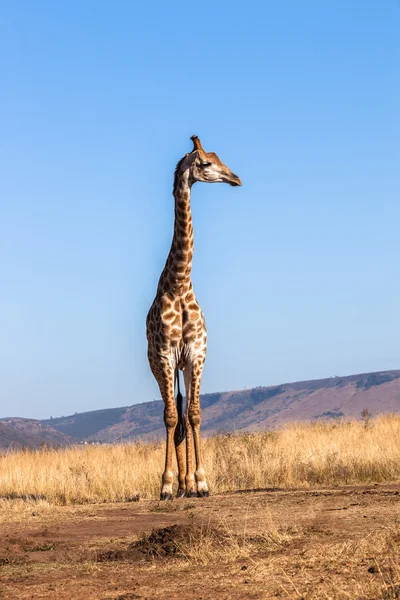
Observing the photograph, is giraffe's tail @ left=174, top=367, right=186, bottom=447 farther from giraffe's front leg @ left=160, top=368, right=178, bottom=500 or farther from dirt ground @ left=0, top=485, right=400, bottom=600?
dirt ground @ left=0, top=485, right=400, bottom=600

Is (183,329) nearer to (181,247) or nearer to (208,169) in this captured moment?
(181,247)

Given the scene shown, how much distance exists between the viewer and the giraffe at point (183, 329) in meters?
12.4

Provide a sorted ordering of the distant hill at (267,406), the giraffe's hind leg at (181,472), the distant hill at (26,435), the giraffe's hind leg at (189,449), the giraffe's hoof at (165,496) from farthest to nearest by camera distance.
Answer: the distant hill at (267,406) → the distant hill at (26,435) → the giraffe's hind leg at (181,472) → the giraffe's hind leg at (189,449) → the giraffe's hoof at (165,496)

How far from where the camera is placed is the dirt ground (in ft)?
20.9

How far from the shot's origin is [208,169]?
40.6ft

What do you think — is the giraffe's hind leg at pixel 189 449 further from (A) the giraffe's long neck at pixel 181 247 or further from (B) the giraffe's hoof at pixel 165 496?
(A) the giraffe's long neck at pixel 181 247

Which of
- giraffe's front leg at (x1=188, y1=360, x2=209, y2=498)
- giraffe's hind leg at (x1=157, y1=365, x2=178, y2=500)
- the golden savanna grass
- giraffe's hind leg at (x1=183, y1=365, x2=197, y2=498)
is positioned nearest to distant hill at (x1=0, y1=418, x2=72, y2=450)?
the golden savanna grass

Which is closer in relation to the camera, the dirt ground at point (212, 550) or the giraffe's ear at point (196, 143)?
the dirt ground at point (212, 550)

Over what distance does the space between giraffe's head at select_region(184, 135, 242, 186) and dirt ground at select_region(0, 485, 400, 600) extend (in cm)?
388

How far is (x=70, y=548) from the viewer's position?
8688 mm

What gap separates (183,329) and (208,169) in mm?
1991

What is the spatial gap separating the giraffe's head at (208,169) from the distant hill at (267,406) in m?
60.8

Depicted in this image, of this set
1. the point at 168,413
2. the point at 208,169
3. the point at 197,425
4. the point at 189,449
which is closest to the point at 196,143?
the point at 208,169

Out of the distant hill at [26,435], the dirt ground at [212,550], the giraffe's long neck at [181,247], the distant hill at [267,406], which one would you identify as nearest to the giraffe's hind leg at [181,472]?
the dirt ground at [212,550]
